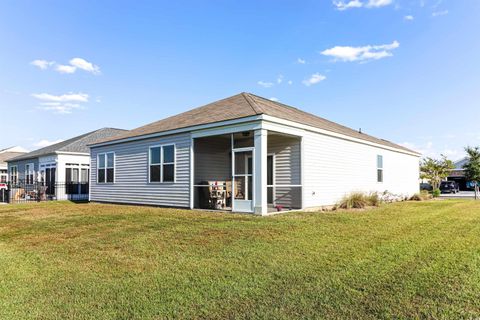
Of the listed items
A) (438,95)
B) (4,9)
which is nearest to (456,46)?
(438,95)

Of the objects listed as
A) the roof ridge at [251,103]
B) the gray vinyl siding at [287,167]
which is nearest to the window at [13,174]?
the roof ridge at [251,103]

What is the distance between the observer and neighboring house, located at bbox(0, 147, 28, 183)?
36.7 m

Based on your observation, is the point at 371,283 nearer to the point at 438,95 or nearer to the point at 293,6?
the point at 293,6

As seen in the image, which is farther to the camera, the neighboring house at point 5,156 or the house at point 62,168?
the neighboring house at point 5,156

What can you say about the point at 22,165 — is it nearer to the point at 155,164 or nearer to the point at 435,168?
the point at 155,164

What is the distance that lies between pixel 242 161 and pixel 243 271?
9.53 metres

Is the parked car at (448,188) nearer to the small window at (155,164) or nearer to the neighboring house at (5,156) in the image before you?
the small window at (155,164)

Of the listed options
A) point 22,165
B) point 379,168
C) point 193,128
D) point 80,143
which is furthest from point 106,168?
point 22,165

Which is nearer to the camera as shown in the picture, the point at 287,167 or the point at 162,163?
the point at 287,167

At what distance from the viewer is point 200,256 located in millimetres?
5551

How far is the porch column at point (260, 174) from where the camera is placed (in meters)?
9.93

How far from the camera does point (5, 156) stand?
40.4 meters

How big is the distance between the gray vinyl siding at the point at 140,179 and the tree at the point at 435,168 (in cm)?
3000

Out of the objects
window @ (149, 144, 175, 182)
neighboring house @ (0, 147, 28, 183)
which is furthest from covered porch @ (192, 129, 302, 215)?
neighboring house @ (0, 147, 28, 183)
